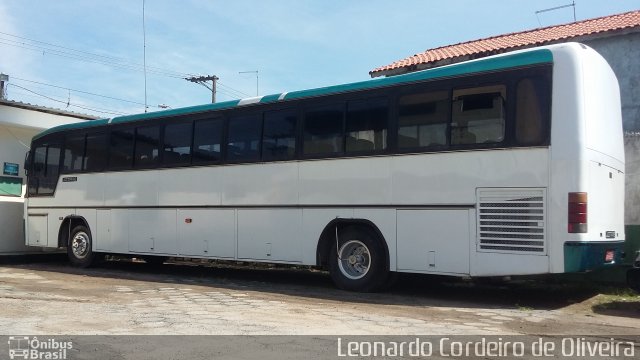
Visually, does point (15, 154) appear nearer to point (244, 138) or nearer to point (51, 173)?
point (51, 173)

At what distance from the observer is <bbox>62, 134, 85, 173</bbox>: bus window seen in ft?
47.6

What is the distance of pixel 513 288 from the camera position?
10641 mm

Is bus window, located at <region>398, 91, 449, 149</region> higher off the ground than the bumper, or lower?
higher

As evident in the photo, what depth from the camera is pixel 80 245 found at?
14.6m

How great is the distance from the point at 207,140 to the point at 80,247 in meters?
5.23

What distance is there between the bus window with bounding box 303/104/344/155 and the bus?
0.09ft

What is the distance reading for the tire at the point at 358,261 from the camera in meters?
9.54

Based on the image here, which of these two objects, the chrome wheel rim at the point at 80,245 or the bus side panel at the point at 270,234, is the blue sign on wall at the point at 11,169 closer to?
the chrome wheel rim at the point at 80,245

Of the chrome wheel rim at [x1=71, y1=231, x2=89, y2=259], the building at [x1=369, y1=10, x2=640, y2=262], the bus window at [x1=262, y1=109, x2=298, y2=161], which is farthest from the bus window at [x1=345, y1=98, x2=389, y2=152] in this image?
the chrome wheel rim at [x1=71, y1=231, x2=89, y2=259]

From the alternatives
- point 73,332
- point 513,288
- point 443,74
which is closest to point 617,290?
point 513,288

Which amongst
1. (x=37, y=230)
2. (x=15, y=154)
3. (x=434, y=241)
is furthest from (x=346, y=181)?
(x=15, y=154)

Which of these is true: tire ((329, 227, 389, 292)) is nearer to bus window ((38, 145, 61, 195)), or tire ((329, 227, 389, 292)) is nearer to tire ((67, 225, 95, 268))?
tire ((67, 225, 95, 268))

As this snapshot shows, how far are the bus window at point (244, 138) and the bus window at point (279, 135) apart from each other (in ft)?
0.58

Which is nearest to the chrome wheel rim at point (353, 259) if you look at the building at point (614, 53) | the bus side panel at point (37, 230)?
the building at point (614, 53)
